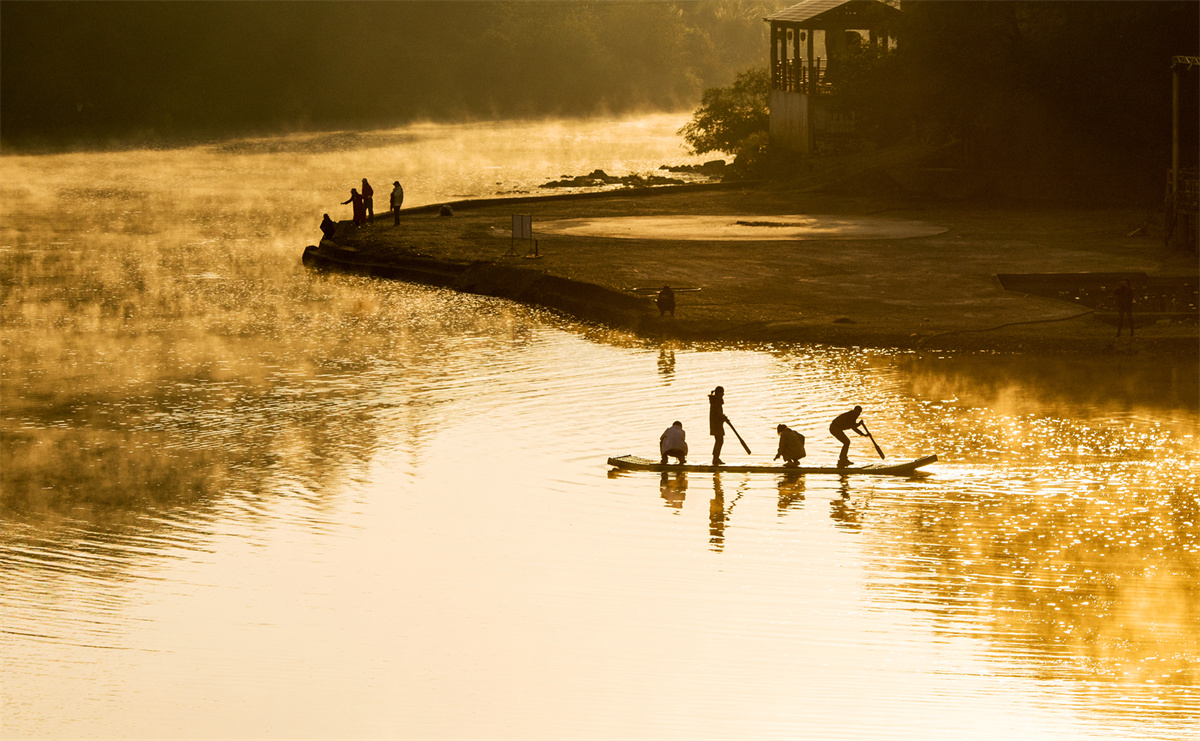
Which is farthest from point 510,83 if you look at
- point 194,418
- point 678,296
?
point 194,418

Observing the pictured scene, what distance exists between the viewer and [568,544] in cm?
1673

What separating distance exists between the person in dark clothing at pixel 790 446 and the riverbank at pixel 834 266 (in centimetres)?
947

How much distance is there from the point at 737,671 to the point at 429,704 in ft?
8.42

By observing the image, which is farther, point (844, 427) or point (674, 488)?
point (844, 427)

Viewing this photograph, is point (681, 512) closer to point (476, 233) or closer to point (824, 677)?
point (824, 677)

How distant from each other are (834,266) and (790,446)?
18.4 meters

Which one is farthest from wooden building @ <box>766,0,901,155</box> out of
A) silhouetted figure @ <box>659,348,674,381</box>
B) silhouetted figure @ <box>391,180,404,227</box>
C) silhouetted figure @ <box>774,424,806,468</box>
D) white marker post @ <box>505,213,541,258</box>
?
silhouetted figure @ <box>774,424,806,468</box>

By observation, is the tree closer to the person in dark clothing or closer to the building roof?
the building roof

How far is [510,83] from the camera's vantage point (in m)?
138

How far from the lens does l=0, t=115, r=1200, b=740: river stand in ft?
41.1

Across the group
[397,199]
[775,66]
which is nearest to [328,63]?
[775,66]

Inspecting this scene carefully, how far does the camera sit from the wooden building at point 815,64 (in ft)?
204

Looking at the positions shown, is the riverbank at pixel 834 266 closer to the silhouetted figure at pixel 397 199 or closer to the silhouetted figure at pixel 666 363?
the silhouetted figure at pixel 397 199

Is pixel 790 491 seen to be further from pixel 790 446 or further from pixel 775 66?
pixel 775 66
